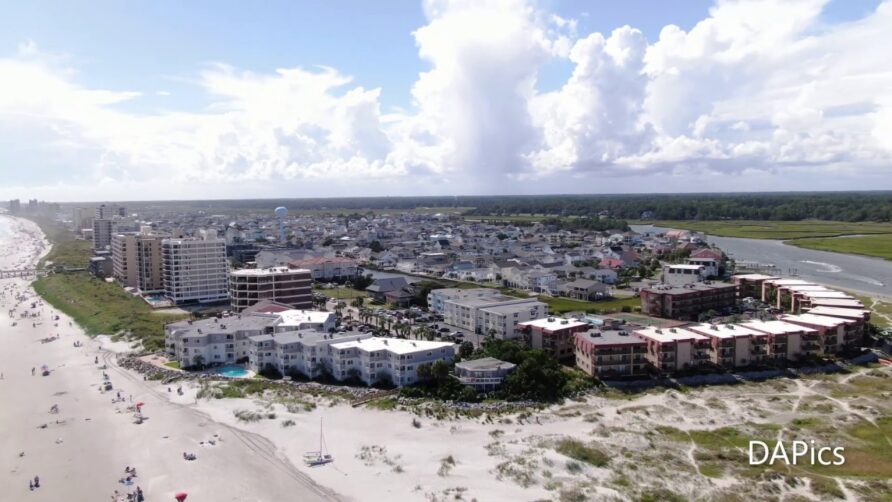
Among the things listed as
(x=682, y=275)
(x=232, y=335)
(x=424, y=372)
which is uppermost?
(x=682, y=275)

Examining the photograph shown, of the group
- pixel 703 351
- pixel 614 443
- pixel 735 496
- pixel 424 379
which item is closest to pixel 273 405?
pixel 424 379

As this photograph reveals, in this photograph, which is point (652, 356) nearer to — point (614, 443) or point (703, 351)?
point (703, 351)

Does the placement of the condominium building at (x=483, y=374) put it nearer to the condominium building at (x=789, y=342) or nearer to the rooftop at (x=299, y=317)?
the rooftop at (x=299, y=317)

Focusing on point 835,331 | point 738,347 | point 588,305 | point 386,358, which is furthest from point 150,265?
point 835,331

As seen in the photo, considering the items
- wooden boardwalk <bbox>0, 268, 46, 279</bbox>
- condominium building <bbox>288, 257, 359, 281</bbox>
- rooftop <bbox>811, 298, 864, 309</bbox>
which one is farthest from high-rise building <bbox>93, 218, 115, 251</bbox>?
rooftop <bbox>811, 298, 864, 309</bbox>

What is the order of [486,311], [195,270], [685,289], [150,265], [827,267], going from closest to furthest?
[486,311] → [685,289] → [195,270] → [150,265] → [827,267]

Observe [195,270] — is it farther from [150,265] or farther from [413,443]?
[413,443]

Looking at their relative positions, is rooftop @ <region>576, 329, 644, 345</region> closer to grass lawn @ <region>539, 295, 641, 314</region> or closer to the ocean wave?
grass lawn @ <region>539, 295, 641, 314</region>

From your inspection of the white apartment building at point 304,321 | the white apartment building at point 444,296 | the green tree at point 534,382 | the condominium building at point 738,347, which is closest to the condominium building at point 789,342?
the condominium building at point 738,347
